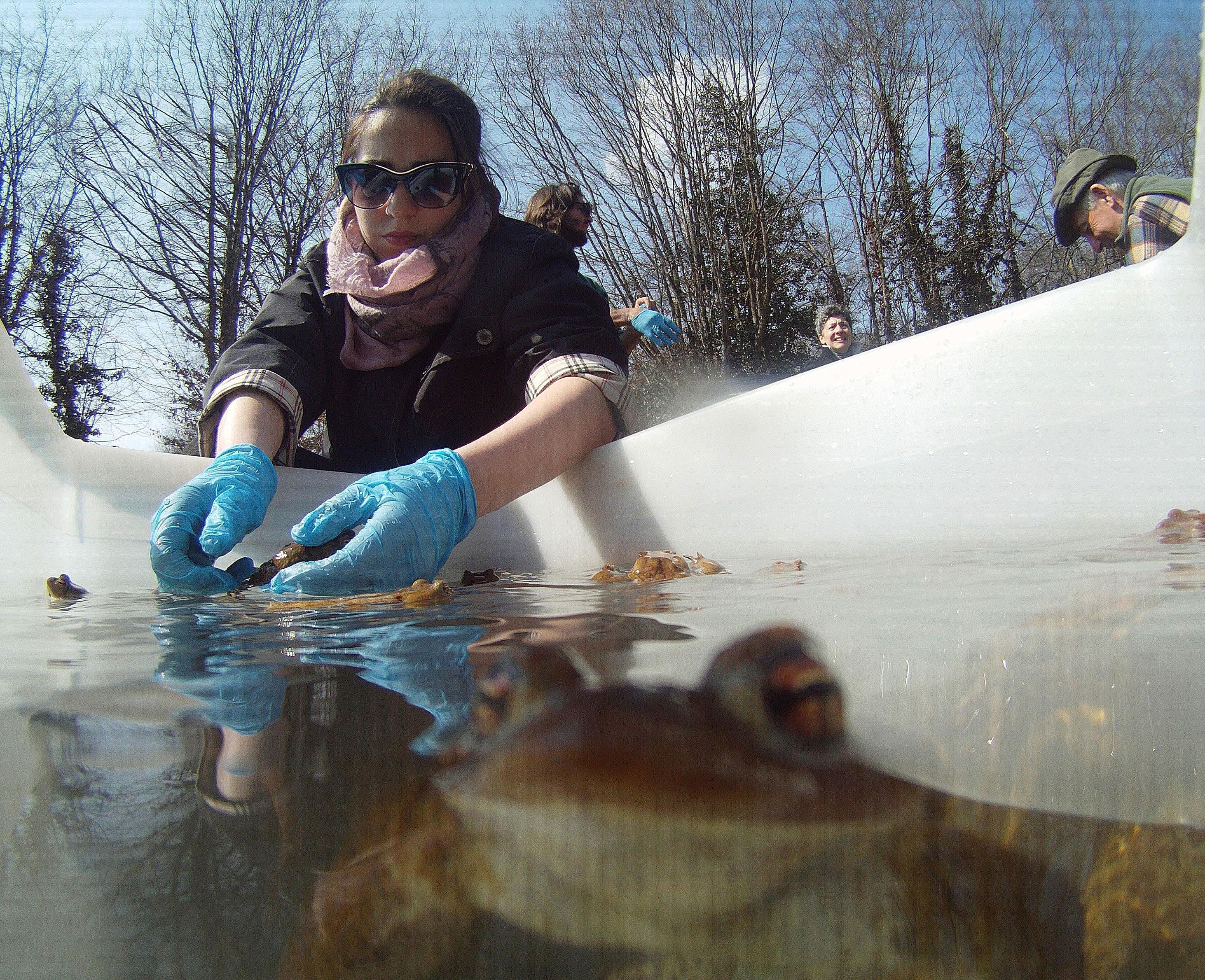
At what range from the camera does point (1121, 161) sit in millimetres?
2332

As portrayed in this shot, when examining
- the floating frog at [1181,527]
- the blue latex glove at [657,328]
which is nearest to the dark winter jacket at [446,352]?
the floating frog at [1181,527]

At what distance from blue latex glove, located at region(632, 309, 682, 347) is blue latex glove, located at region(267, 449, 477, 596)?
190 cm

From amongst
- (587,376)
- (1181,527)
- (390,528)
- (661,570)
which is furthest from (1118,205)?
(390,528)

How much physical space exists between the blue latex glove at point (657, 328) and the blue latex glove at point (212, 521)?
1938 millimetres

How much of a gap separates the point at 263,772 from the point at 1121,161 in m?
3.00

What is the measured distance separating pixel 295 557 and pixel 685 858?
2.92 ft

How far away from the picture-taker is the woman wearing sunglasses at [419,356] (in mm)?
1046

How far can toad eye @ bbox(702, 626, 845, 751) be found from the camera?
0.18 metres

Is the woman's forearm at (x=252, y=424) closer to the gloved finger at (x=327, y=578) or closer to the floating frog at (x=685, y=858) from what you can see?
the gloved finger at (x=327, y=578)

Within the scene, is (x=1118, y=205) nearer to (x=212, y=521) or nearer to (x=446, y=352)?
(x=446, y=352)

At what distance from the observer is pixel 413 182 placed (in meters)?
1.41

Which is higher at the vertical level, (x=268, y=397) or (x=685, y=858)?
(x=268, y=397)

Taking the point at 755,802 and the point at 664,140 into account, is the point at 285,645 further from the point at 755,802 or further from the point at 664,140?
the point at 664,140

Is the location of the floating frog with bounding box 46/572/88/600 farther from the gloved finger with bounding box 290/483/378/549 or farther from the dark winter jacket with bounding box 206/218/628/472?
the dark winter jacket with bounding box 206/218/628/472
